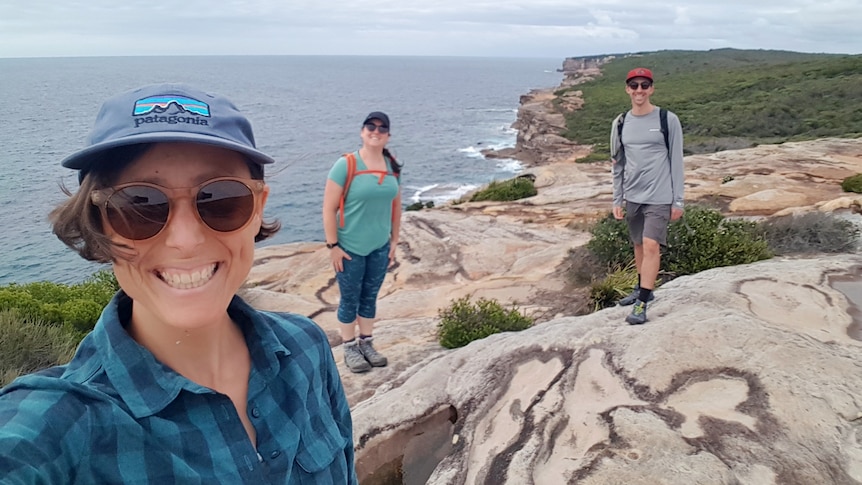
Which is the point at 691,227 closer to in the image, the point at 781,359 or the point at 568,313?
the point at 568,313

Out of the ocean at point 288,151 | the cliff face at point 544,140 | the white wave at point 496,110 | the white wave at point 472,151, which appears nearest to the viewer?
the ocean at point 288,151

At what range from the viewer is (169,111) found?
4.43 ft

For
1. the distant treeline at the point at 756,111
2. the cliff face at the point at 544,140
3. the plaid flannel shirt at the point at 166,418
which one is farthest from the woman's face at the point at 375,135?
the cliff face at the point at 544,140

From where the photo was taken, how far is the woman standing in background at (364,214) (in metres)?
4.99

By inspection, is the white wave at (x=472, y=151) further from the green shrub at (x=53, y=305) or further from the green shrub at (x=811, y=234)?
the green shrub at (x=53, y=305)

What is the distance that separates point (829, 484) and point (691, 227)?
5.20m

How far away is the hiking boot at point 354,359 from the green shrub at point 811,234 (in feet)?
20.5

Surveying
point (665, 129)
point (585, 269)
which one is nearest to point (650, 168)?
point (665, 129)

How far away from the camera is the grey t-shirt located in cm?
552

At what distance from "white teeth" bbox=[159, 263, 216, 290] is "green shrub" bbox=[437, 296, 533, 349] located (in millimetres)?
5170

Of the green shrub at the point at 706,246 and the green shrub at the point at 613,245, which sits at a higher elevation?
the green shrub at the point at 706,246

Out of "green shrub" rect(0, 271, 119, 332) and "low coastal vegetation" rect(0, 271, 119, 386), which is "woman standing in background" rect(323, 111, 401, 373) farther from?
"green shrub" rect(0, 271, 119, 332)

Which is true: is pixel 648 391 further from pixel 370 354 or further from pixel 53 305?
pixel 53 305

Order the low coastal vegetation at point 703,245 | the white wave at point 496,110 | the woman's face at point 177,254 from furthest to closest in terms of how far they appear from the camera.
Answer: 1. the white wave at point 496,110
2. the low coastal vegetation at point 703,245
3. the woman's face at point 177,254
